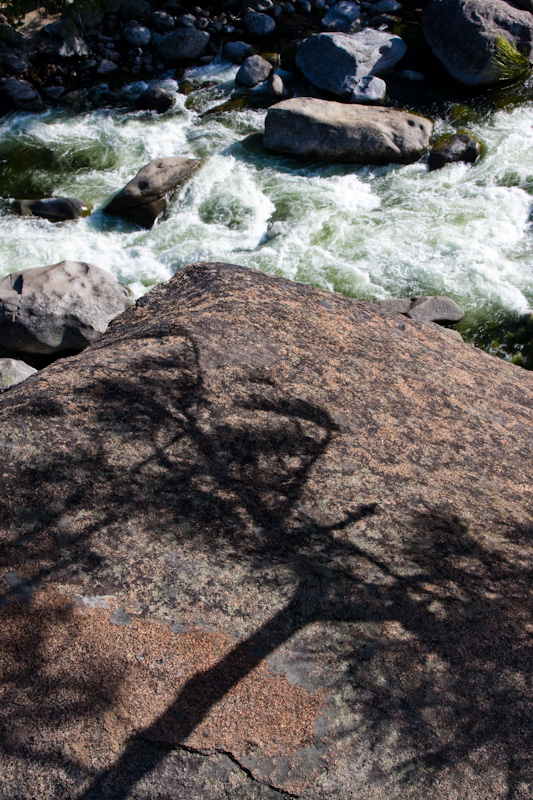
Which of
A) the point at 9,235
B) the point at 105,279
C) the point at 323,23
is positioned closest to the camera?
the point at 105,279

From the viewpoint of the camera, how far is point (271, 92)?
1168 centimetres

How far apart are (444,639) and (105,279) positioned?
22.0 feet

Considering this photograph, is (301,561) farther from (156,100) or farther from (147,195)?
(156,100)

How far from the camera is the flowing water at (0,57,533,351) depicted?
823 cm

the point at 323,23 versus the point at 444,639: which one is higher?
the point at 323,23

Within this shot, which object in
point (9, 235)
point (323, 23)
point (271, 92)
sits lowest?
point (9, 235)

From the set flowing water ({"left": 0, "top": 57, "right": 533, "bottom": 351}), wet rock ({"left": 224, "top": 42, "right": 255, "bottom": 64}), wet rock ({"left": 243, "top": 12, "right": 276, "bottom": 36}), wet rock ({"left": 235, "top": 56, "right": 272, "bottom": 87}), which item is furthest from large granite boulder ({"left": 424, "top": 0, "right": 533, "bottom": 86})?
wet rock ({"left": 224, "top": 42, "right": 255, "bottom": 64})

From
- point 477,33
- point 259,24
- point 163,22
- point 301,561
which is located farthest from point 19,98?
point 301,561

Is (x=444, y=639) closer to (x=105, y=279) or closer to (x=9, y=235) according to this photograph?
(x=105, y=279)

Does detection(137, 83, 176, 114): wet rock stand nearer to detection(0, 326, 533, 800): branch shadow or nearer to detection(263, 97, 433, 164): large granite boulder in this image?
detection(263, 97, 433, 164): large granite boulder

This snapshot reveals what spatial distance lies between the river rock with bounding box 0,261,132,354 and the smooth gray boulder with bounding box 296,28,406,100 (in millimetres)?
6923

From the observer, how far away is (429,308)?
24.8ft

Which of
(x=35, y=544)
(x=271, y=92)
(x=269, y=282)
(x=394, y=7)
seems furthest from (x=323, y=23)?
(x=35, y=544)

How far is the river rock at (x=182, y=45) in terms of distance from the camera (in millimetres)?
12750
